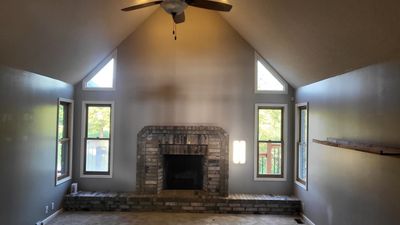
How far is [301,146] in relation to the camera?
6.20m

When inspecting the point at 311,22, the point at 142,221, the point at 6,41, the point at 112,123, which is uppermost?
the point at 311,22

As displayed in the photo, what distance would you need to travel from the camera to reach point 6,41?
368 centimetres

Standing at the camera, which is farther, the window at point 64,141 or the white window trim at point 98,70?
the white window trim at point 98,70

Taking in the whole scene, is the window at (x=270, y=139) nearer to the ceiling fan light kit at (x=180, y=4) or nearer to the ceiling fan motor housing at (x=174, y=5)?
the ceiling fan light kit at (x=180, y=4)

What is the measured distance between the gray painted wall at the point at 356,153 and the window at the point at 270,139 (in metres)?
1.11

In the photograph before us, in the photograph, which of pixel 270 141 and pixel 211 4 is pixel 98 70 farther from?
pixel 270 141

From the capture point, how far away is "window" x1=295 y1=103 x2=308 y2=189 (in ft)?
19.5

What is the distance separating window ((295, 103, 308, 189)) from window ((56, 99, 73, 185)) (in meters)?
4.81

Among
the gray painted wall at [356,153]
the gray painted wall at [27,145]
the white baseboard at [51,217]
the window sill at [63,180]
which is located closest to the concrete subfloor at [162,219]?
the white baseboard at [51,217]

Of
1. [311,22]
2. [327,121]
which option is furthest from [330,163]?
[311,22]

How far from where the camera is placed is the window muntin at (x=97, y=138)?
21.6 ft

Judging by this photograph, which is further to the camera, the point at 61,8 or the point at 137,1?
the point at 137,1

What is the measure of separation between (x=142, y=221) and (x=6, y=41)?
3.66 m

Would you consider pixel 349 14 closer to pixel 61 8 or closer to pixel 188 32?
pixel 61 8
